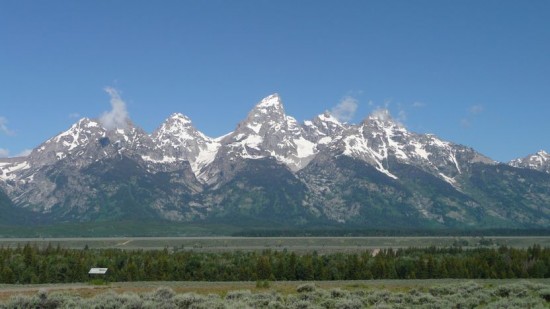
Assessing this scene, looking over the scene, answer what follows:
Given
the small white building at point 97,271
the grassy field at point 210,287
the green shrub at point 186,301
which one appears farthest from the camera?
the small white building at point 97,271

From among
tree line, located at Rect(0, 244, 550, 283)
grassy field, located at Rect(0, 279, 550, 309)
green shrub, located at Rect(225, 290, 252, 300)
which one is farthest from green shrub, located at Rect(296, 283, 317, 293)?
tree line, located at Rect(0, 244, 550, 283)

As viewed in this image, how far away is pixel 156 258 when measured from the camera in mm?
156000

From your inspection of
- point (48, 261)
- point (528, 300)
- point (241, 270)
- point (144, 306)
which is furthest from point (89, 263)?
point (528, 300)

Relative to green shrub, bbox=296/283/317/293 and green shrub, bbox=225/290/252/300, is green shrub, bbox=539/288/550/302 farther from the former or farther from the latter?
green shrub, bbox=225/290/252/300

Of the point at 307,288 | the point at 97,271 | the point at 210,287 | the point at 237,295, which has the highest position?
the point at 307,288

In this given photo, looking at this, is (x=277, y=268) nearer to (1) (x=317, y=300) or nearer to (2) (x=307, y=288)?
(2) (x=307, y=288)

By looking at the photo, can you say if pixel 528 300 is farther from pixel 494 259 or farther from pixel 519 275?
pixel 494 259

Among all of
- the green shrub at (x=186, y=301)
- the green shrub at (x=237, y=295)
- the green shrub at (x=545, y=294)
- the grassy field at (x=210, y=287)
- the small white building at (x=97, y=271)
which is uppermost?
the green shrub at (x=545, y=294)

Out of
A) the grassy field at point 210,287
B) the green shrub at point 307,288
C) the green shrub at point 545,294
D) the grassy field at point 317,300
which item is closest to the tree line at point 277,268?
the grassy field at point 210,287

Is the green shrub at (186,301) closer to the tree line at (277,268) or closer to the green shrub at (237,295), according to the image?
the green shrub at (237,295)

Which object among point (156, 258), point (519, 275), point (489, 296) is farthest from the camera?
point (156, 258)

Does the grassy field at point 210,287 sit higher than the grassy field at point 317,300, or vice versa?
the grassy field at point 317,300

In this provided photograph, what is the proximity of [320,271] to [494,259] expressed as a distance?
127ft

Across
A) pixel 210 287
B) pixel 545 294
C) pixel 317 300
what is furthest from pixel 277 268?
pixel 545 294
